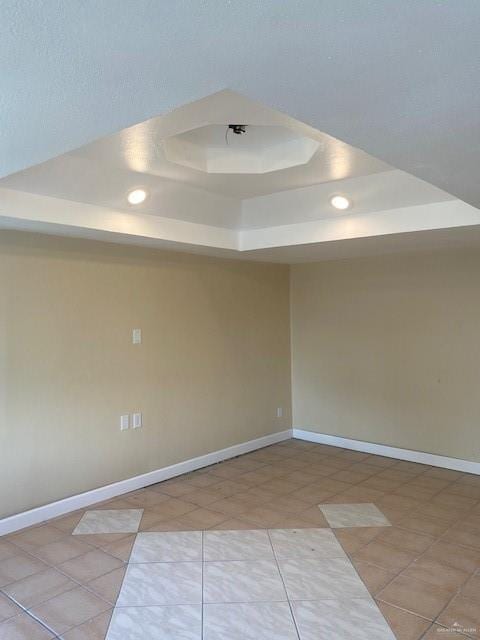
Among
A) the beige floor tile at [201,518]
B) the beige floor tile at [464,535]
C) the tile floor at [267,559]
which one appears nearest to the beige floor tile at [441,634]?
the tile floor at [267,559]

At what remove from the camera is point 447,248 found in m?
4.26

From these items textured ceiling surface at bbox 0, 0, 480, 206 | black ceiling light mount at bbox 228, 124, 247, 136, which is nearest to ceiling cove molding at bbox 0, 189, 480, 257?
black ceiling light mount at bbox 228, 124, 247, 136

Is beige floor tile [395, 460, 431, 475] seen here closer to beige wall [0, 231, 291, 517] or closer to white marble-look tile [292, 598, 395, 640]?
beige wall [0, 231, 291, 517]

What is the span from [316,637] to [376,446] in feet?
9.62

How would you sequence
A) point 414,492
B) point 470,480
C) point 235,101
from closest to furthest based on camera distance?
1. point 235,101
2. point 414,492
3. point 470,480

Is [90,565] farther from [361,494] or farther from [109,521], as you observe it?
[361,494]

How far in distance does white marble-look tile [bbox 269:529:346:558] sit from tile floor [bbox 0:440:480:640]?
2 centimetres

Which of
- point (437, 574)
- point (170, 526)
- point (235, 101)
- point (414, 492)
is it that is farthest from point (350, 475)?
point (235, 101)

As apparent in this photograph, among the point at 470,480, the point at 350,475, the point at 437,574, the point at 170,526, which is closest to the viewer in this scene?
the point at 437,574

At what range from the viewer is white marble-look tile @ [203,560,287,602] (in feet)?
7.88

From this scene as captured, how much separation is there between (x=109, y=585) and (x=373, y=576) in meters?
1.39

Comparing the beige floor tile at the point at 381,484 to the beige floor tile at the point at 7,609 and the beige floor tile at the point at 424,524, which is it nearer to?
the beige floor tile at the point at 424,524

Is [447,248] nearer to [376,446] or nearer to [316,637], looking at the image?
[376,446]

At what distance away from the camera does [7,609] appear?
2326 millimetres
